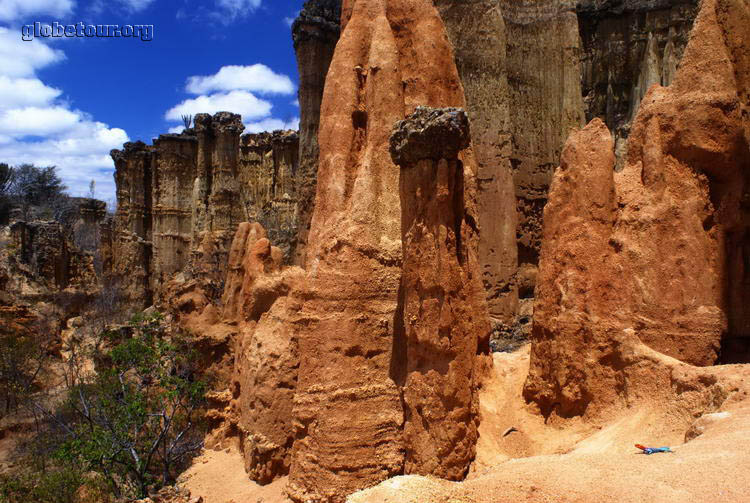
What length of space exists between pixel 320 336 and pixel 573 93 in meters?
10.6

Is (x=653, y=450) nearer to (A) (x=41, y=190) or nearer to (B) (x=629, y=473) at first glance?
(B) (x=629, y=473)

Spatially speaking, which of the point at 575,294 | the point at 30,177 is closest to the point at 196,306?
the point at 575,294

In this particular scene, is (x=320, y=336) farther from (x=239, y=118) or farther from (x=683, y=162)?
(x=239, y=118)

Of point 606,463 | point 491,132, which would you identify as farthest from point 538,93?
point 606,463

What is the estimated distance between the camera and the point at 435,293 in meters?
5.39

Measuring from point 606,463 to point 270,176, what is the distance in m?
27.8

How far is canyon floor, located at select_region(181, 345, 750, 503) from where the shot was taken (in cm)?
332

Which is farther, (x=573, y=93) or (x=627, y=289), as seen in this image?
(x=573, y=93)

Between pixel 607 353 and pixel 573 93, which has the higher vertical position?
pixel 573 93

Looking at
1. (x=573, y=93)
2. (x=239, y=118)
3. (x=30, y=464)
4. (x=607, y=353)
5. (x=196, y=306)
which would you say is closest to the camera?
(x=607, y=353)

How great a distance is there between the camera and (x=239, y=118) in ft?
93.4

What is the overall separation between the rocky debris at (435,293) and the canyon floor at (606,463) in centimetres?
50

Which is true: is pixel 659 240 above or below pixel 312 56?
below

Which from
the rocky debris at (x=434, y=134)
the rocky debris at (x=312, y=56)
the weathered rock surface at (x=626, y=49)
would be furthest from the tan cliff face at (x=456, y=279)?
the weathered rock surface at (x=626, y=49)
